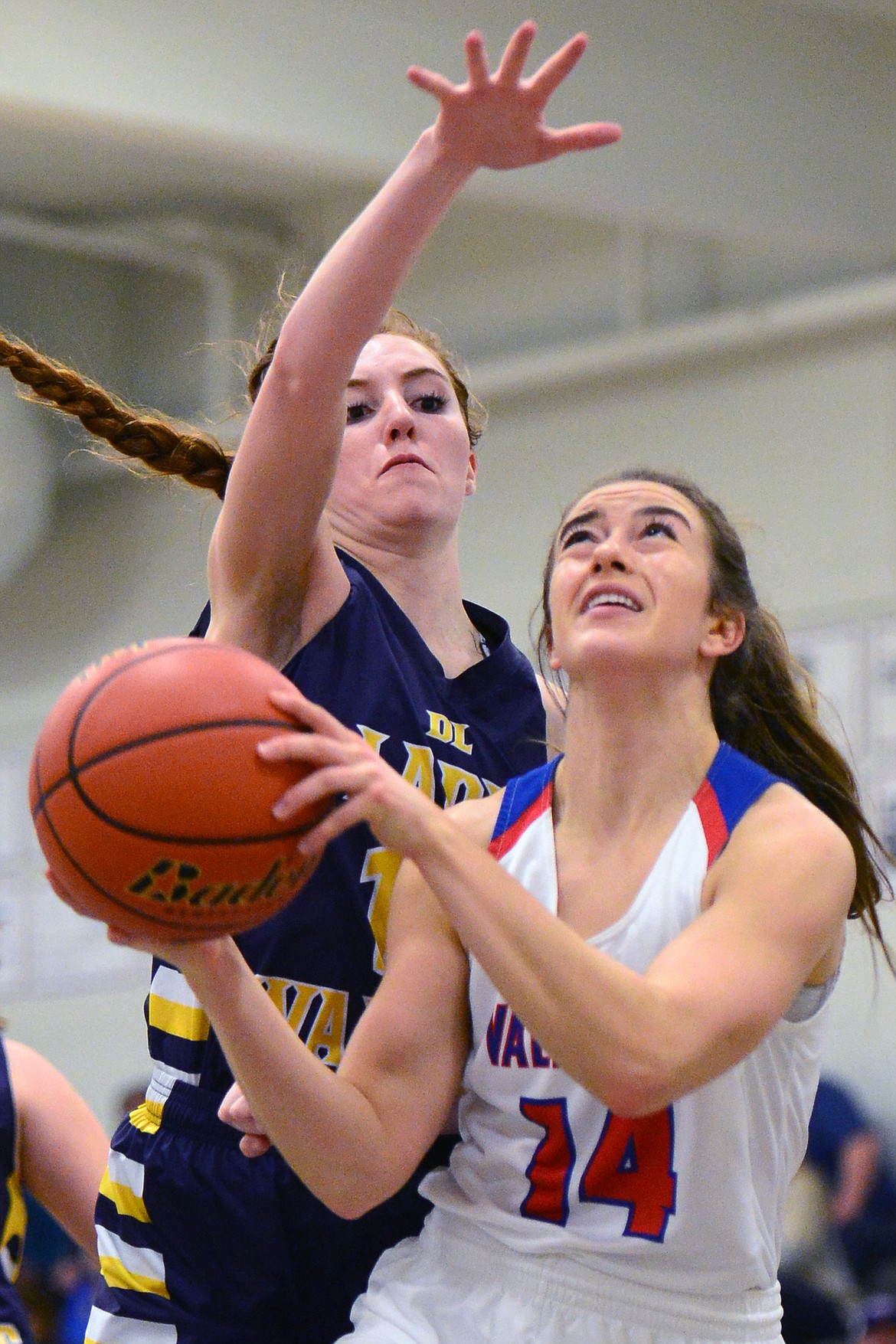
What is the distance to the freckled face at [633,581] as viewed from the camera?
2.52 meters

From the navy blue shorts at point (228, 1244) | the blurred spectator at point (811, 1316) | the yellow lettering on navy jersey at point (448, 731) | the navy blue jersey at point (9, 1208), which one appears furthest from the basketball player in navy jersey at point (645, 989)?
the blurred spectator at point (811, 1316)

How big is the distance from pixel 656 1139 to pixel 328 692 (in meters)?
0.85

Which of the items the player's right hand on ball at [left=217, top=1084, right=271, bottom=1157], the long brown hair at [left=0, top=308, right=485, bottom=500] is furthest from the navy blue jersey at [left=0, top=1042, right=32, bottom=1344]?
the long brown hair at [left=0, top=308, right=485, bottom=500]

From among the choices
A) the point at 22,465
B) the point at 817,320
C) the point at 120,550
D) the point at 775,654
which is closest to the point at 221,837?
the point at 775,654

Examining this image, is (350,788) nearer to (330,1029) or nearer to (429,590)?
(330,1029)

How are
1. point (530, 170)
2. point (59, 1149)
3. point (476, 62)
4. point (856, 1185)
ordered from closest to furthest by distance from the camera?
point (476, 62), point (59, 1149), point (856, 1185), point (530, 170)

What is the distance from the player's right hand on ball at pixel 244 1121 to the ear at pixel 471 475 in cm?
118

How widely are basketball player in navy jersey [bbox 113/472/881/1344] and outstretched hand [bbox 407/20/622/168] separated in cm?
55

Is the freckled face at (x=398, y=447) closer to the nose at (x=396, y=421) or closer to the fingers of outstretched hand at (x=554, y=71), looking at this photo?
the nose at (x=396, y=421)

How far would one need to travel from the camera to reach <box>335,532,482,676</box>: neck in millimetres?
3154

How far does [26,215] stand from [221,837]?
7.40 meters

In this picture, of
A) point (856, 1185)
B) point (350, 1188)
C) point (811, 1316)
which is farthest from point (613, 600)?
point (856, 1185)

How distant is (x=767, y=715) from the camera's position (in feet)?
9.25

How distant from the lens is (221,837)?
82.8 inches
